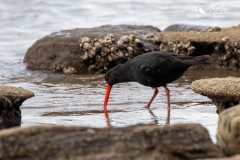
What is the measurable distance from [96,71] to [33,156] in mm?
6687

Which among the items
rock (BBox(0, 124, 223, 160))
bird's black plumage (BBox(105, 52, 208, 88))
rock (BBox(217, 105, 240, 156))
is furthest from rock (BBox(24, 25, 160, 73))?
rock (BBox(0, 124, 223, 160))

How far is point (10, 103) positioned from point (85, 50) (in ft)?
15.2

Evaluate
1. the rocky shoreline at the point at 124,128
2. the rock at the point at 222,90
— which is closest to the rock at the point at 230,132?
the rocky shoreline at the point at 124,128

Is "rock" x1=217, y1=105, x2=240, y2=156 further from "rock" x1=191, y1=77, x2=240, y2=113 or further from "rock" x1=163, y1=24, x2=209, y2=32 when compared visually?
"rock" x1=163, y1=24, x2=209, y2=32

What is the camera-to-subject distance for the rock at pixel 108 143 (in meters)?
3.92

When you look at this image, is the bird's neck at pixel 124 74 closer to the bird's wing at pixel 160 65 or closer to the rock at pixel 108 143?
the bird's wing at pixel 160 65

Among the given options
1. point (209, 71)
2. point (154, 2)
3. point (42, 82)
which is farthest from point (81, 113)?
point (154, 2)

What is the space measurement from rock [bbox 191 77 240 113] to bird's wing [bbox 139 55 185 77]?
164 centimetres

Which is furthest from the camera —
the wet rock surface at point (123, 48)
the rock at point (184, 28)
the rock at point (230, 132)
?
the rock at point (184, 28)

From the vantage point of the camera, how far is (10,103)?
620cm

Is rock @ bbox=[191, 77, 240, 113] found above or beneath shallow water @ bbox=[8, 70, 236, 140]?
above

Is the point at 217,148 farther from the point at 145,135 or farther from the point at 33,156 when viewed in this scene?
the point at 33,156

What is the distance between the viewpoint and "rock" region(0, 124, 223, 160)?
3.92 meters

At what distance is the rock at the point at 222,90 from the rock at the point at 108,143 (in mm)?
2117
